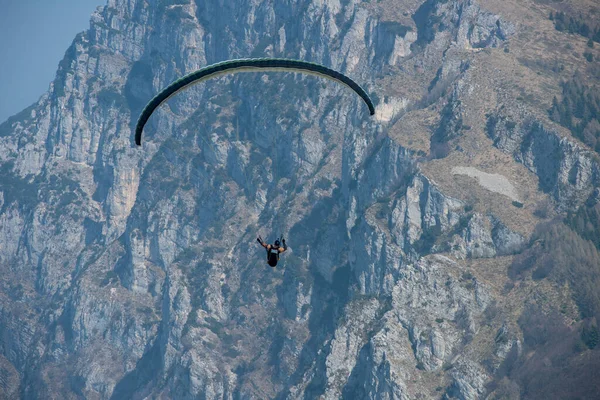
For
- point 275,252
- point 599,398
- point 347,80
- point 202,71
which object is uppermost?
point 599,398

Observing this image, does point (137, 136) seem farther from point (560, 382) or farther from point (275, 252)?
point (560, 382)

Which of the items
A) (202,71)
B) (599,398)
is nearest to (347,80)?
(202,71)

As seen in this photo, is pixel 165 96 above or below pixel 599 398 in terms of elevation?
below

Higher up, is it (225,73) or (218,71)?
(225,73)

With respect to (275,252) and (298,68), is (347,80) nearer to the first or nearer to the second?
(298,68)

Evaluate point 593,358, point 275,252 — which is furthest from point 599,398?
point 275,252

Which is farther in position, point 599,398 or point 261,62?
point 599,398

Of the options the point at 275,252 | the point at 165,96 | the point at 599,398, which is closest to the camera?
the point at 165,96

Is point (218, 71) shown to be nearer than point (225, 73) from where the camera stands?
Yes

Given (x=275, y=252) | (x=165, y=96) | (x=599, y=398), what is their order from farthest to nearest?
(x=599, y=398) < (x=275, y=252) < (x=165, y=96)
